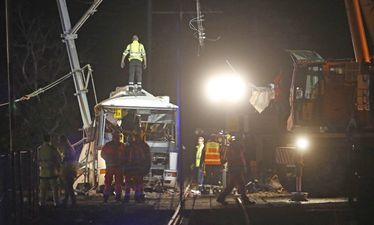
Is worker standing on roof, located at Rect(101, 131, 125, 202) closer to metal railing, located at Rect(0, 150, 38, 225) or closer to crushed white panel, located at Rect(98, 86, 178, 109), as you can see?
metal railing, located at Rect(0, 150, 38, 225)

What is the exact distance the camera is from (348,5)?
1543cm

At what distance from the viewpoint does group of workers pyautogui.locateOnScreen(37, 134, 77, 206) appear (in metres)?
14.5

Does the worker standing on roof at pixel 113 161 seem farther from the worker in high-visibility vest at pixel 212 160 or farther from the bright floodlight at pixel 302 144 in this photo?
the bright floodlight at pixel 302 144

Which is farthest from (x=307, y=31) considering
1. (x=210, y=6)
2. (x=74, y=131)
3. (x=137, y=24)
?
(x=74, y=131)

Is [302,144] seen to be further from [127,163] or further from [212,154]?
[127,163]

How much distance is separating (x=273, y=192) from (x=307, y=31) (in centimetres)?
1588

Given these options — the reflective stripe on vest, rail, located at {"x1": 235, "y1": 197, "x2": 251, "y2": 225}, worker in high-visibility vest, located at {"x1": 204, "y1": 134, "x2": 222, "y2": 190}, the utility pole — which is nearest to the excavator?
Answer: rail, located at {"x1": 235, "y1": 197, "x2": 251, "y2": 225}

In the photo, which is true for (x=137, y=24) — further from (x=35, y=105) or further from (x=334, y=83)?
(x=334, y=83)

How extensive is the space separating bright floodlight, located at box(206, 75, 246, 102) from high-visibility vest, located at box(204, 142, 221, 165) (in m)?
4.84

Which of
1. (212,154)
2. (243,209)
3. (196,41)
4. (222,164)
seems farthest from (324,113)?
(196,41)

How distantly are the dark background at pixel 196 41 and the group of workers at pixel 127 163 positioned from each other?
13.6m

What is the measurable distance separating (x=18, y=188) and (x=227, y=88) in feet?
42.2

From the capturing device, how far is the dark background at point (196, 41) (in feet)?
99.6

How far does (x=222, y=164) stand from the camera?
18031 mm
